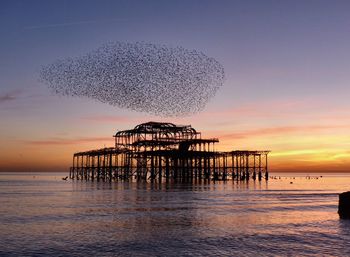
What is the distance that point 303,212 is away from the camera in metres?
37.5

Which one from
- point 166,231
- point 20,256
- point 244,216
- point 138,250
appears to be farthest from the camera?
point 244,216

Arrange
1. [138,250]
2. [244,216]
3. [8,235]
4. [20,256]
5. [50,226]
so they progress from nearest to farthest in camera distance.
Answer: [20,256], [138,250], [8,235], [50,226], [244,216]

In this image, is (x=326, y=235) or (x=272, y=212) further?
(x=272, y=212)

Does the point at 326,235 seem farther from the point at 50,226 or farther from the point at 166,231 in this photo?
the point at 50,226

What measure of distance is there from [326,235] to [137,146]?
270ft

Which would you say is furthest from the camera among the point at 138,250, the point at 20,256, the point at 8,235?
the point at 8,235

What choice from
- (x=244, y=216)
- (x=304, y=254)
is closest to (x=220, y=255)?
(x=304, y=254)

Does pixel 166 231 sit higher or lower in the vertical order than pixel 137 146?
lower

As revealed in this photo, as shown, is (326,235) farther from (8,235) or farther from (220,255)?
(8,235)

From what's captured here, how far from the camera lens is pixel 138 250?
20.0 meters

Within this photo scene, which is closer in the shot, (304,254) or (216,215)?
(304,254)

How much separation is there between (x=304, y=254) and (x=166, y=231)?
28.5 feet

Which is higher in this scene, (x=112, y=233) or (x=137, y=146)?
(x=137, y=146)

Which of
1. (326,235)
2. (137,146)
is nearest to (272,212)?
(326,235)
